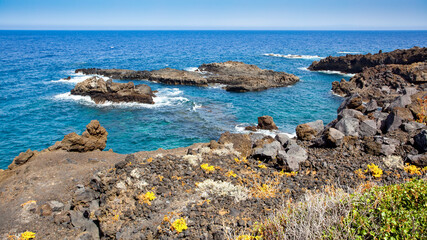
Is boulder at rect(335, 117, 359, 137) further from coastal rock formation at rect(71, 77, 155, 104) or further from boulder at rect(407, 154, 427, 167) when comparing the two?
coastal rock formation at rect(71, 77, 155, 104)

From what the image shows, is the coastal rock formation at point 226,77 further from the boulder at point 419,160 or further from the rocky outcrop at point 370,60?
the boulder at point 419,160

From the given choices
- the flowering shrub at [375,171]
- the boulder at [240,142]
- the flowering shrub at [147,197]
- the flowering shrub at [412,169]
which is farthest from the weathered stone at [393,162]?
the flowering shrub at [147,197]

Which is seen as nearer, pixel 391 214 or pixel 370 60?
pixel 391 214

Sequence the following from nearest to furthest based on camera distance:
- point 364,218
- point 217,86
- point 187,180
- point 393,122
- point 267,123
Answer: point 364,218, point 187,180, point 393,122, point 267,123, point 217,86

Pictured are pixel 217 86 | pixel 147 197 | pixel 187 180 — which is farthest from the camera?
pixel 217 86

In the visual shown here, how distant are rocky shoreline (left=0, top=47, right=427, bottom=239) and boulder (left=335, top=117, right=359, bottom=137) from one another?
66 mm

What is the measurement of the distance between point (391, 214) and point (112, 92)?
4001cm

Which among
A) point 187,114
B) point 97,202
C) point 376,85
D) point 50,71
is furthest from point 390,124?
point 50,71

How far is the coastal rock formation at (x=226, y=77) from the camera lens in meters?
51.4

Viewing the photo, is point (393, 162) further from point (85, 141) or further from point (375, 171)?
point (85, 141)

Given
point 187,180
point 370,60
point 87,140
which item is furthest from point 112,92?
point 370,60

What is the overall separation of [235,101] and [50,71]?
49.4 metres

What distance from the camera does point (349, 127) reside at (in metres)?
18.3

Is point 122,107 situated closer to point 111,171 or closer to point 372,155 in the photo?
point 111,171
